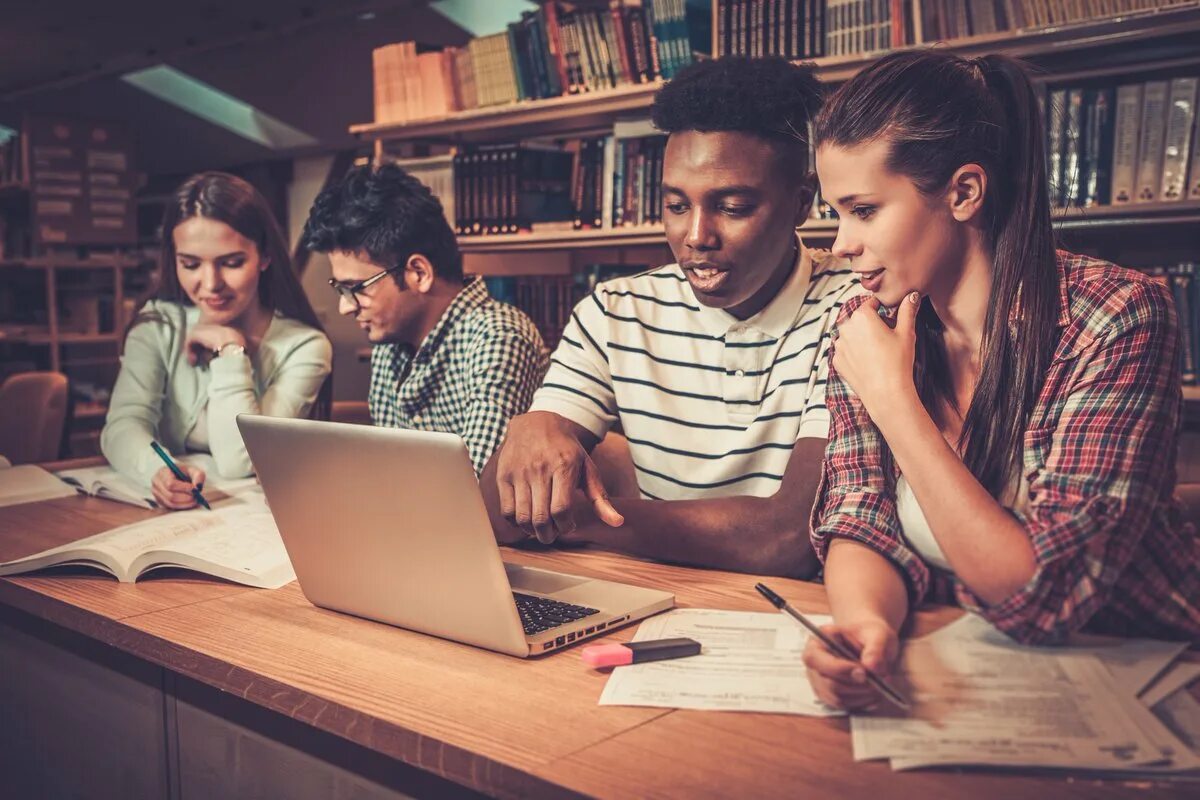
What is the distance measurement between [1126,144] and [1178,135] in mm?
101

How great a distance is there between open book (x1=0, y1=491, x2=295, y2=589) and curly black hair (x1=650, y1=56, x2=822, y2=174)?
865mm

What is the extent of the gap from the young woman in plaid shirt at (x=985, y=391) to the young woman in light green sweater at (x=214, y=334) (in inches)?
54.6

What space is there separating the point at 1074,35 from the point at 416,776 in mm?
2079

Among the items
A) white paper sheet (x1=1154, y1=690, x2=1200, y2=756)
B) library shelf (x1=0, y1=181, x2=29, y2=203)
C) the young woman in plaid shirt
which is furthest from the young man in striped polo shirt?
library shelf (x1=0, y1=181, x2=29, y2=203)

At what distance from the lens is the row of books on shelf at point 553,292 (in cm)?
309

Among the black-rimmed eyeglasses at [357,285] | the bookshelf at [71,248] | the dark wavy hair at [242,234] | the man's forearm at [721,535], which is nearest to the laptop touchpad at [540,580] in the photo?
the man's forearm at [721,535]

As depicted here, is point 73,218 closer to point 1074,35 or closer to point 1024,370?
point 1074,35

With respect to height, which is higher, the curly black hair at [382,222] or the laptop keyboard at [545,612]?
the curly black hair at [382,222]

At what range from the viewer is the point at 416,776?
2.97 feet

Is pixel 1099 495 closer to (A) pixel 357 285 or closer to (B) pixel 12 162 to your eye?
(A) pixel 357 285

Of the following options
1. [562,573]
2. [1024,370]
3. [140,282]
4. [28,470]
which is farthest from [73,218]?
[1024,370]

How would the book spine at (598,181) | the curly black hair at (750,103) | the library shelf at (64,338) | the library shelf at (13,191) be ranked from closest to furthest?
the curly black hair at (750,103)
the book spine at (598,181)
the library shelf at (64,338)
the library shelf at (13,191)

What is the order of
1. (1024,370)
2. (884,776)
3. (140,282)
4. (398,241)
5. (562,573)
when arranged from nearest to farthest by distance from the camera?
1. (884,776)
2. (1024,370)
3. (562,573)
4. (398,241)
5. (140,282)

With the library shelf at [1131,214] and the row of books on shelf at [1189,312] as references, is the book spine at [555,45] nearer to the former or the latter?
the library shelf at [1131,214]
